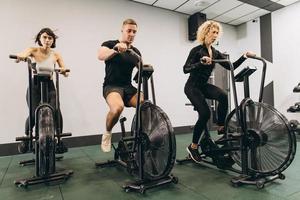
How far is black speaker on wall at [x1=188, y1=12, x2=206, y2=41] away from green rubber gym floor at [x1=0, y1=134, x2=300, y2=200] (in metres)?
3.65

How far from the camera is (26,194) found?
2.18 m

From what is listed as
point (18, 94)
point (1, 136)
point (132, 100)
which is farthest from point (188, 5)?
point (1, 136)

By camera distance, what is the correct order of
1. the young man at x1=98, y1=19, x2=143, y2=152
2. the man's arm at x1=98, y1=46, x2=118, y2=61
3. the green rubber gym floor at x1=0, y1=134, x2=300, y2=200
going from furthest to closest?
the young man at x1=98, y1=19, x2=143, y2=152 → the man's arm at x1=98, y1=46, x2=118, y2=61 → the green rubber gym floor at x1=0, y1=134, x2=300, y2=200

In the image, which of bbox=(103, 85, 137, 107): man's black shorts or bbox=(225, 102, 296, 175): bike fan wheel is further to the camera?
bbox=(103, 85, 137, 107): man's black shorts

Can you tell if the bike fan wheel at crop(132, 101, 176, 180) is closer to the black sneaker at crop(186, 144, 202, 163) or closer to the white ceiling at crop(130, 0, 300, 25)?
the black sneaker at crop(186, 144, 202, 163)

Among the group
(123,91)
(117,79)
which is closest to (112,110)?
(123,91)

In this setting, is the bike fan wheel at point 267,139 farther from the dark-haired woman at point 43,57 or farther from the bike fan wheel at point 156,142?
the dark-haired woman at point 43,57

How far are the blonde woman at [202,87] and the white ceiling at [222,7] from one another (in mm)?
2633

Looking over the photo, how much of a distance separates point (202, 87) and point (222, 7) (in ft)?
Answer: 11.1

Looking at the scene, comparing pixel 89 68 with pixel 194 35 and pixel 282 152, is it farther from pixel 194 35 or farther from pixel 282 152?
pixel 282 152

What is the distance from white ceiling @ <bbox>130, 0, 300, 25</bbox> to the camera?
521 cm

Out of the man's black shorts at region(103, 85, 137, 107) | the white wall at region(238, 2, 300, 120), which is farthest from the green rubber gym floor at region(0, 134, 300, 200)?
the white wall at region(238, 2, 300, 120)

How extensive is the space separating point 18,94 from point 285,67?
5.63m

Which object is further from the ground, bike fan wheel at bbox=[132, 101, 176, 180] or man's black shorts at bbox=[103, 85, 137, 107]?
man's black shorts at bbox=[103, 85, 137, 107]
